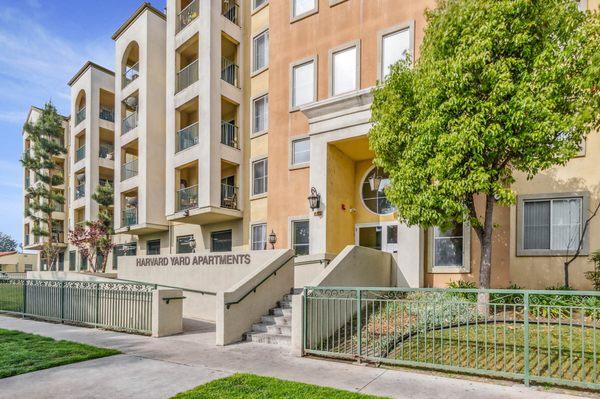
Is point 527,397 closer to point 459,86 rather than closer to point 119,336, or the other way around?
point 459,86

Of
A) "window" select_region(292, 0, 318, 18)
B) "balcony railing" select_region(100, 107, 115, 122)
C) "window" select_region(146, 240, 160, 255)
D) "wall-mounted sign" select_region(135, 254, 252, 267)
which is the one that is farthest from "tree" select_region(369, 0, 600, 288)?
"balcony railing" select_region(100, 107, 115, 122)

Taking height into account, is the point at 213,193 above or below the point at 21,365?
above

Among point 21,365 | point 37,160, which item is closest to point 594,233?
point 21,365

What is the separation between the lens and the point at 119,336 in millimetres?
10312

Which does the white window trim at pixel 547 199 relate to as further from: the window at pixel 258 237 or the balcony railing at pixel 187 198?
the balcony railing at pixel 187 198

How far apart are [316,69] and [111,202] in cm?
1831

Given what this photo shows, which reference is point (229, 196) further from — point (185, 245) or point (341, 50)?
point (341, 50)

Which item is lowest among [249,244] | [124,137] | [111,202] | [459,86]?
[249,244]

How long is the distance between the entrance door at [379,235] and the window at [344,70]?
17.0ft

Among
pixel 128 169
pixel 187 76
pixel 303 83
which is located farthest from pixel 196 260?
pixel 128 169

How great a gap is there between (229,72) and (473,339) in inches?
641

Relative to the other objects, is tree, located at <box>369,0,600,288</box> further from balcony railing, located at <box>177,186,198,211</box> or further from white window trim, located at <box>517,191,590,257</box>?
balcony railing, located at <box>177,186,198,211</box>

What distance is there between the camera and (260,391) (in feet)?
18.9

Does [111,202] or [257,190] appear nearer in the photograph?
[257,190]
